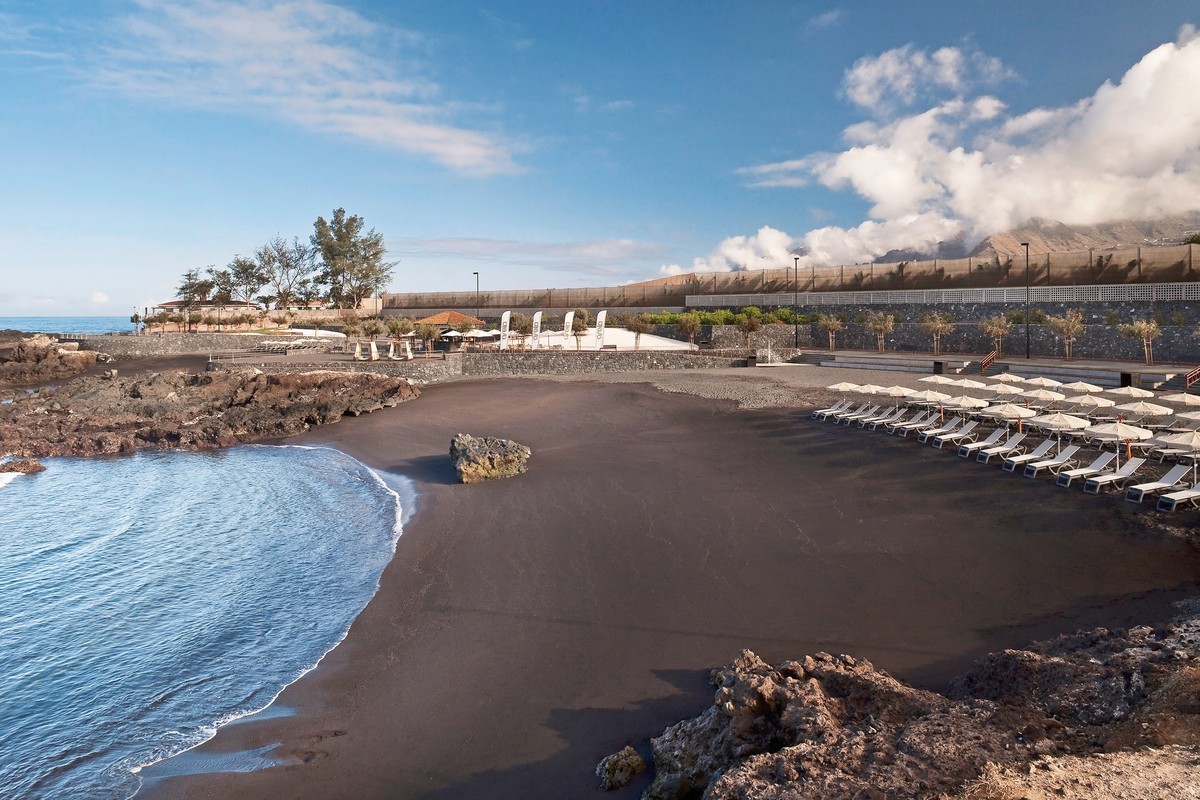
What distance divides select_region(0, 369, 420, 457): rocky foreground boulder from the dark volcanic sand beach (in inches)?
490

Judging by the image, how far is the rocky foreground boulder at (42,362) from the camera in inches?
1690

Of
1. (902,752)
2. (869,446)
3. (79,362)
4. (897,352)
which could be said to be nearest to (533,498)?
(869,446)

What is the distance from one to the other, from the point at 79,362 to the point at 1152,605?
55.7 meters

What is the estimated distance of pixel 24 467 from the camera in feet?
71.2

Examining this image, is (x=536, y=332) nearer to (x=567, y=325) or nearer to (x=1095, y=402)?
(x=567, y=325)

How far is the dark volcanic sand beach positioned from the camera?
23.4 feet

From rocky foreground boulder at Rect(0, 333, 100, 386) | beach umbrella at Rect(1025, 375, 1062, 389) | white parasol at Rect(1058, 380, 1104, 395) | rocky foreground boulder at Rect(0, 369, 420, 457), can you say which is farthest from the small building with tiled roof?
white parasol at Rect(1058, 380, 1104, 395)

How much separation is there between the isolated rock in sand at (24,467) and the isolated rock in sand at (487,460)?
43.7ft

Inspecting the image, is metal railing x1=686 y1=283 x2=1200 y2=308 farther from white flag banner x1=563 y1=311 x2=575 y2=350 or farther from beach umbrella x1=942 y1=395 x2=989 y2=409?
beach umbrella x1=942 y1=395 x2=989 y2=409

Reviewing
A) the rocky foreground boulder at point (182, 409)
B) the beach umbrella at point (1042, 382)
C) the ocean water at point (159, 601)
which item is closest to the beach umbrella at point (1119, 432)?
the beach umbrella at point (1042, 382)

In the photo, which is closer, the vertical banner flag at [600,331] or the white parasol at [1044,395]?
the white parasol at [1044,395]

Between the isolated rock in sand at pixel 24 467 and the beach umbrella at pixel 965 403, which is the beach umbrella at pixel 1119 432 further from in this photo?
the isolated rock in sand at pixel 24 467

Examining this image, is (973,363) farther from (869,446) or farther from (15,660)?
(15,660)

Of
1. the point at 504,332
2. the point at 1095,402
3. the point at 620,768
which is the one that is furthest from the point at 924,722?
the point at 504,332
